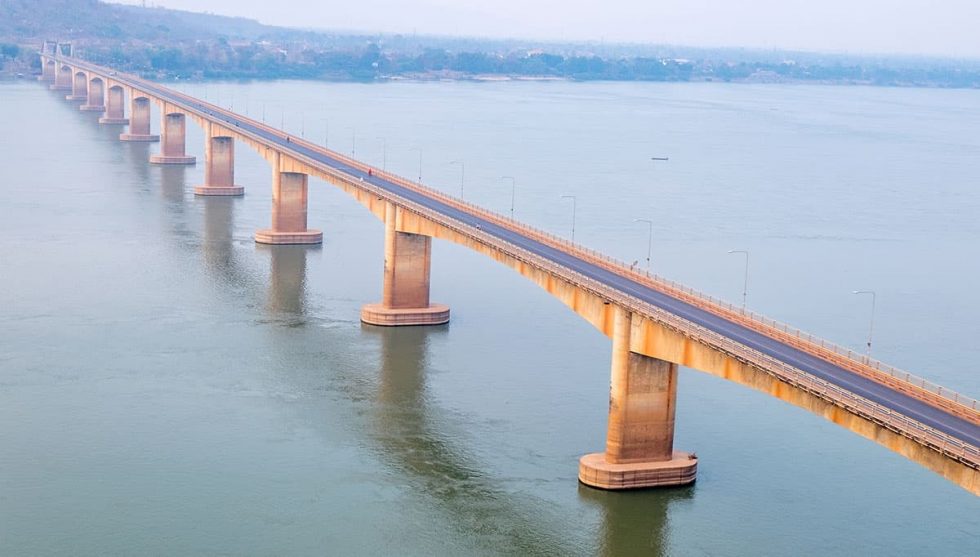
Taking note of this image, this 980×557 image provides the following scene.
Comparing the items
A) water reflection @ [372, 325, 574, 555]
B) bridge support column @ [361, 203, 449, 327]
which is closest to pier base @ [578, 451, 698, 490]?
water reflection @ [372, 325, 574, 555]

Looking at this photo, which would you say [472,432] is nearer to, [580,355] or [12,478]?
[580,355]

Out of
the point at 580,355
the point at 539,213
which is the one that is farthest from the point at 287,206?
the point at 580,355

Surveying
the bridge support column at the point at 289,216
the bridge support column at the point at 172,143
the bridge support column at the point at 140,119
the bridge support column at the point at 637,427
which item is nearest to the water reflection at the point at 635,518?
the bridge support column at the point at 637,427

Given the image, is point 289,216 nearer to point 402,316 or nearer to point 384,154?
point 402,316

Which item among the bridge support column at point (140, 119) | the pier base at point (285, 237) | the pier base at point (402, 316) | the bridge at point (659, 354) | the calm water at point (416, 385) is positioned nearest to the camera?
the bridge at point (659, 354)

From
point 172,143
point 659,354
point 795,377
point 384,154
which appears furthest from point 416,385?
point 172,143

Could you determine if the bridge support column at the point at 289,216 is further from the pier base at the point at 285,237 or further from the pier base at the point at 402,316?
the pier base at the point at 402,316
